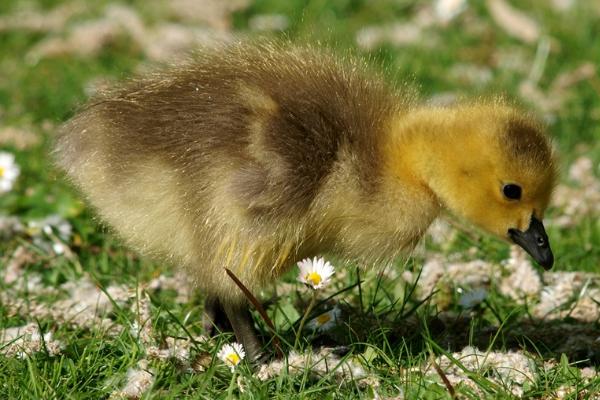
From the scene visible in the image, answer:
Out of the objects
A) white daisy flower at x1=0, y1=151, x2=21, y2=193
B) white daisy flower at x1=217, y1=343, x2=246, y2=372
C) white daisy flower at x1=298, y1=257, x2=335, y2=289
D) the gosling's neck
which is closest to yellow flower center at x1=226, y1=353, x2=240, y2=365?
white daisy flower at x1=217, y1=343, x2=246, y2=372

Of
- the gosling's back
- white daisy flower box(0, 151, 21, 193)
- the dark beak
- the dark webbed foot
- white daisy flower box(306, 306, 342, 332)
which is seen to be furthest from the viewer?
white daisy flower box(0, 151, 21, 193)

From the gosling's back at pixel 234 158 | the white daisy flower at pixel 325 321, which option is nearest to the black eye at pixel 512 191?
the gosling's back at pixel 234 158

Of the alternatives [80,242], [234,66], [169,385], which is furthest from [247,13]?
[169,385]

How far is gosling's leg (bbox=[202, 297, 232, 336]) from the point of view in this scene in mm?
3096

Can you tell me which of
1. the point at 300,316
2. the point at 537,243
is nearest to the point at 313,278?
the point at 300,316

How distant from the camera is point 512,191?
2.68m

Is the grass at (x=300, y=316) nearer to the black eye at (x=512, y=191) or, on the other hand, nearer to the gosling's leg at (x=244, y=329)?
the gosling's leg at (x=244, y=329)

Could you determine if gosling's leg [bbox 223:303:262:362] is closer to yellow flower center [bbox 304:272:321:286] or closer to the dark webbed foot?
the dark webbed foot

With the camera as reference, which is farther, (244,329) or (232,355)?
(244,329)

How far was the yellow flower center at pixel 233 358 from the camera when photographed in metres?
2.67

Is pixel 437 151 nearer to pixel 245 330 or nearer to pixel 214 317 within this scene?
pixel 245 330

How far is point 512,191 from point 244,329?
→ 790mm

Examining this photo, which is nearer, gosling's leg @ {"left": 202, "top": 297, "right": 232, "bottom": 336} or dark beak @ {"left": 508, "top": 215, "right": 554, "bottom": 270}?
dark beak @ {"left": 508, "top": 215, "right": 554, "bottom": 270}

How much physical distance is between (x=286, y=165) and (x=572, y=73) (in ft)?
10.7
